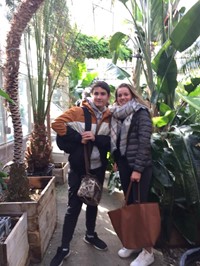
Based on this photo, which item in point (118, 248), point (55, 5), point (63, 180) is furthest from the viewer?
point (63, 180)

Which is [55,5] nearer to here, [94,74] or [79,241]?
[94,74]

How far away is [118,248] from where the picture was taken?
112 inches

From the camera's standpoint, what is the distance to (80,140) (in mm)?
2457

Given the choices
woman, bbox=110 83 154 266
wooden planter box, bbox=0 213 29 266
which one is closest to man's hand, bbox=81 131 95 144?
woman, bbox=110 83 154 266

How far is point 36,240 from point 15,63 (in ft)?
5.19

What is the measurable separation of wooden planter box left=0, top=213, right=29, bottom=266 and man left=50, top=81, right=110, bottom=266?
1.00 feet

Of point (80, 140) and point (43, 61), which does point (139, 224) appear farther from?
point (43, 61)

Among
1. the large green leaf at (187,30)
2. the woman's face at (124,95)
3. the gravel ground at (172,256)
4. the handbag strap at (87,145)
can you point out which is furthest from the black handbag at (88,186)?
the large green leaf at (187,30)

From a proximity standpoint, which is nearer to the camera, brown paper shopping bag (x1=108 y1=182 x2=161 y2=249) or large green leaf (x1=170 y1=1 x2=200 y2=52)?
brown paper shopping bag (x1=108 y1=182 x2=161 y2=249)

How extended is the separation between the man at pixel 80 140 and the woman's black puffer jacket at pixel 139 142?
227mm

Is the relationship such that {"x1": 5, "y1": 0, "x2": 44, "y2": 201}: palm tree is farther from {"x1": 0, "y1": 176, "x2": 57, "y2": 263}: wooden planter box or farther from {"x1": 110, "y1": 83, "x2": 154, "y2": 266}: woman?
{"x1": 110, "y1": 83, "x2": 154, "y2": 266}: woman

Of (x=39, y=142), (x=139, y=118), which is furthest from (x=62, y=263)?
(x=39, y=142)

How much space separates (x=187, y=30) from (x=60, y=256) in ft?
8.34

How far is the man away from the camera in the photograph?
2463mm
